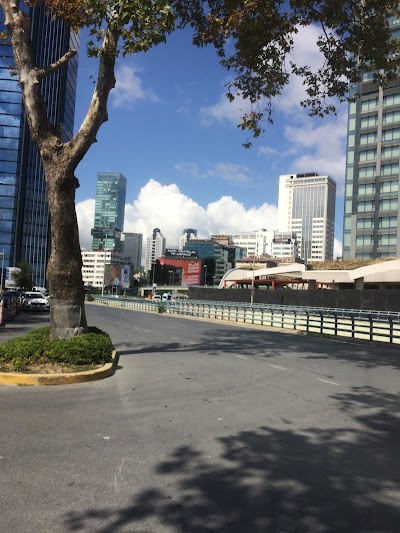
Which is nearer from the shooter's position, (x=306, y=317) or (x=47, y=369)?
(x=47, y=369)

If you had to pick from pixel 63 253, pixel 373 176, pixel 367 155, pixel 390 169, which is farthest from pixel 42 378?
pixel 367 155

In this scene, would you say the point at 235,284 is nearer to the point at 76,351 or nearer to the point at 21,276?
the point at 21,276

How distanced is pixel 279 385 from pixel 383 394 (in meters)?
1.81

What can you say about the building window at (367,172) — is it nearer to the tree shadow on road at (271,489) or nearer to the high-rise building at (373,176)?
the high-rise building at (373,176)

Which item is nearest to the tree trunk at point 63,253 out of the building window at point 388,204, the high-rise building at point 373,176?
the high-rise building at point 373,176

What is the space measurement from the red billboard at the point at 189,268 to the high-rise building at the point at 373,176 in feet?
233

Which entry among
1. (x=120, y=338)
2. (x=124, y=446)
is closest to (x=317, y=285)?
(x=120, y=338)

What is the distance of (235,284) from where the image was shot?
105500mm

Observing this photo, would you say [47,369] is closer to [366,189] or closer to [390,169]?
[390,169]

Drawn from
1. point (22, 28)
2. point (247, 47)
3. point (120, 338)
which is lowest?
point (120, 338)

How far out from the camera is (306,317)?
2661 cm

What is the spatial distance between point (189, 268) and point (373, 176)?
86262mm

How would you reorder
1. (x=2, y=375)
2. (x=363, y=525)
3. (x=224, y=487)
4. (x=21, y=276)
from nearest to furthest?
(x=363, y=525), (x=224, y=487), (x=2, y=375), (x=21, y=276)

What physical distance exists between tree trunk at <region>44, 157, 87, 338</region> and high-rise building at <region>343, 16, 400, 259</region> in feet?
265
